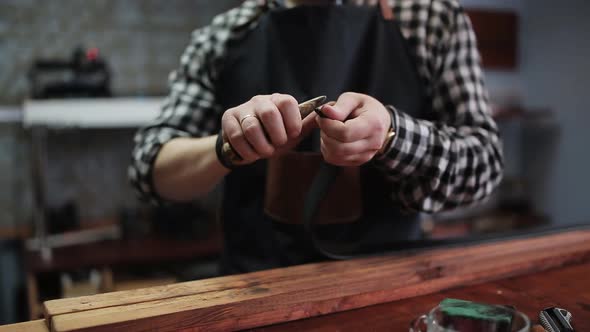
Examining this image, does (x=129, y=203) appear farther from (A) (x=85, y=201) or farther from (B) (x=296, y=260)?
(B) (x=296, y=260)

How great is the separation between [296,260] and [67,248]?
1.41 m

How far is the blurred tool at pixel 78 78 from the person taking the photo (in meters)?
1.96

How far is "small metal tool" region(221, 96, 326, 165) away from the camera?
595 millimetres

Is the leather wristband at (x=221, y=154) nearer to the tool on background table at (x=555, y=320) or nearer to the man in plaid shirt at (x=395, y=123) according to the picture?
the man in plaid shirt at (x=395, y=123)

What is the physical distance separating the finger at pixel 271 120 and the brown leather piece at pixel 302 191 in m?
0.21

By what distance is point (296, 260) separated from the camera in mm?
884

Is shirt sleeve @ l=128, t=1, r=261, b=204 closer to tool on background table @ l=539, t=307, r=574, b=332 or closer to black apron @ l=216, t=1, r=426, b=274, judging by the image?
black apron @ l=216, t=1, r=426, b=274

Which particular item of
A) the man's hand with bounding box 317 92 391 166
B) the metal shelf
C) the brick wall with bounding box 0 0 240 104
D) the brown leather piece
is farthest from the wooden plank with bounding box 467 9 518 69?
the man's hand with bounding box 317 92 391 166

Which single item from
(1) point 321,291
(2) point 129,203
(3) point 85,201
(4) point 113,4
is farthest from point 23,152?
(1) point 321,291

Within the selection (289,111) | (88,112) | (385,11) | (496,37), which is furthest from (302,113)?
(496,37)

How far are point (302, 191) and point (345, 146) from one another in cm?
23

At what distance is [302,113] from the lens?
597 millimetres

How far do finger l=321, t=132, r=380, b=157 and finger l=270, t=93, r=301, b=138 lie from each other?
0.16 feet

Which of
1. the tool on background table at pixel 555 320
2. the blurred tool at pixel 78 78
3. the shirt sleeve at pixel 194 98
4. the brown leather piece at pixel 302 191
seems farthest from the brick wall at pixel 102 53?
the tool on background table at pixel 555 320
